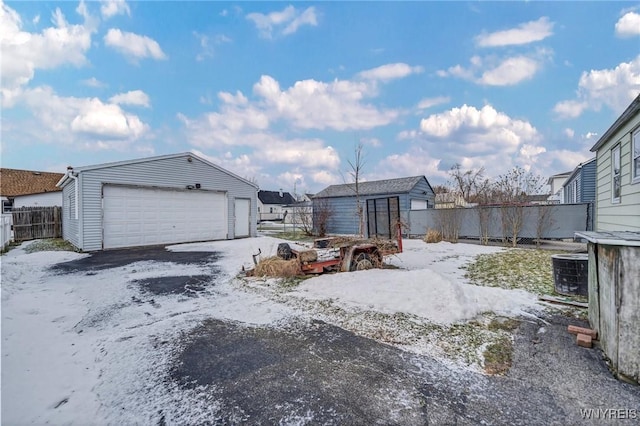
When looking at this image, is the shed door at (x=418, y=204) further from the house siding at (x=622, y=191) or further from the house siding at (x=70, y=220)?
the house siding at (x=70, y=220)

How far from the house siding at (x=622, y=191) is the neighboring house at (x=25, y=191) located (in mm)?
27439

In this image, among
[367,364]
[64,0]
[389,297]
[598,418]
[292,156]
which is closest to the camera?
[598,418]

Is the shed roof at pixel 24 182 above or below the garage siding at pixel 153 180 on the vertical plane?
above

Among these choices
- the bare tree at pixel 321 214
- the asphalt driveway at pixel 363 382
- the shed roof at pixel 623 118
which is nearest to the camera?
the asphalt driveway at pixel 363 382

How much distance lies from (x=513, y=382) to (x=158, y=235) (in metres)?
12.9

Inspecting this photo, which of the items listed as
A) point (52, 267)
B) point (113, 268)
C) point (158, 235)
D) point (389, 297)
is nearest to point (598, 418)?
point (389, 297)

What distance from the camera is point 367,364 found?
2.79 metres

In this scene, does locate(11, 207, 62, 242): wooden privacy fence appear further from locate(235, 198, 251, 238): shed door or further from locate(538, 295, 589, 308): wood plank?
locate(538, 295, 589, 308): wood plank

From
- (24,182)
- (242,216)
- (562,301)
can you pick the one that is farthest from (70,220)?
(562,301)

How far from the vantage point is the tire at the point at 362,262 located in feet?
20.7

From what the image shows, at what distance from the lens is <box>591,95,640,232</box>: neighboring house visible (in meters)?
4.92

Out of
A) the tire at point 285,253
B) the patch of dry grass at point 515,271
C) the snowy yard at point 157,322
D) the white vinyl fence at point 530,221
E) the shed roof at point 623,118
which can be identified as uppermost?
the shed roof at point 623,118

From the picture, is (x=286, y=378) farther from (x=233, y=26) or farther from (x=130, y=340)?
(x=233, y=26)

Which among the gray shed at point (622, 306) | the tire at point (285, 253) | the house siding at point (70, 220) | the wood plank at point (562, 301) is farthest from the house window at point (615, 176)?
→ the house siding at point (70, 220)
